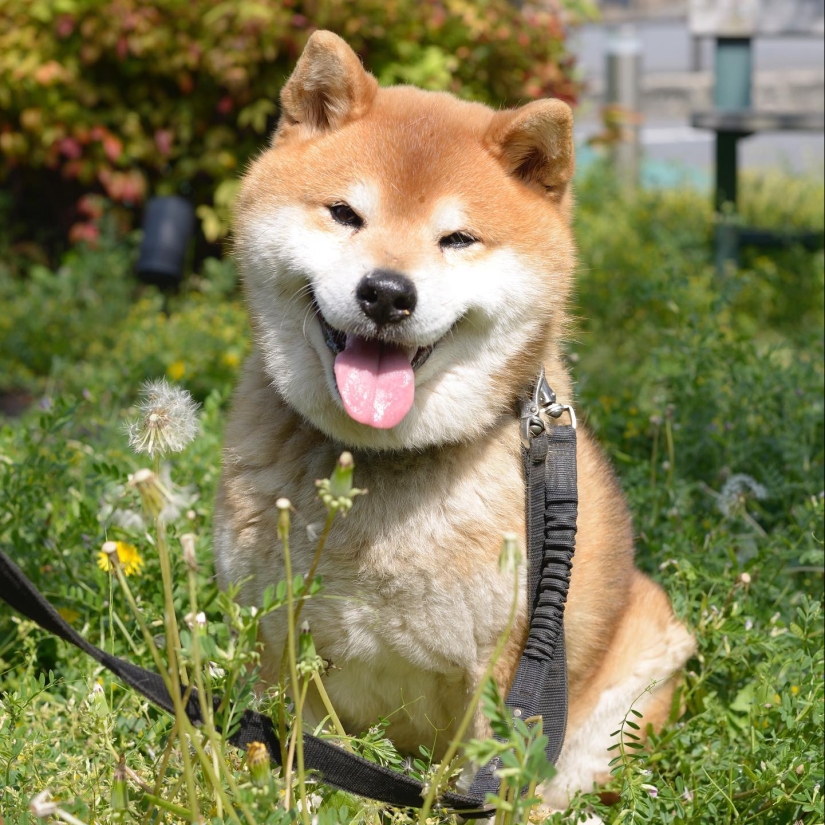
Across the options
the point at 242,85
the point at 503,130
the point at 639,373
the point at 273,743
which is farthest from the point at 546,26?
the point at 273,743

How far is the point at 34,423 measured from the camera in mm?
4082

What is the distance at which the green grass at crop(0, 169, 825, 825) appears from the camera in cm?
217

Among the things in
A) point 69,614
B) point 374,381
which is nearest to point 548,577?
point 374,381

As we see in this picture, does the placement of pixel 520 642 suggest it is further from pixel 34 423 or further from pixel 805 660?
pixel 34 423

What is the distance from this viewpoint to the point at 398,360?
228cm

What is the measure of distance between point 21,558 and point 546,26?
5.77 meters

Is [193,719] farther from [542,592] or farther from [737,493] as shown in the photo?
[737,493]

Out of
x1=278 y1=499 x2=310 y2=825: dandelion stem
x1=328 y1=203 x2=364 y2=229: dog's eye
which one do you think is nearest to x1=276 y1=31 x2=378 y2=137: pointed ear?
x1=328 y1=203 x2=364 y2=229: dog's eye

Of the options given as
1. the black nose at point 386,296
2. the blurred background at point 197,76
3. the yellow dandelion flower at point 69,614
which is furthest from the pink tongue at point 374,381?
the blurred background at point 197,76

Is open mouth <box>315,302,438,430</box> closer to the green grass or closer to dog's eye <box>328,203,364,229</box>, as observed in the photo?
dog's eye <box>328,203,364,229</box>

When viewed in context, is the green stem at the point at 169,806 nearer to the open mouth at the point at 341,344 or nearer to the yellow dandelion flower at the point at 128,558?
the open mouth at the point at 341,344

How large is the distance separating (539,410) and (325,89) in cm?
90

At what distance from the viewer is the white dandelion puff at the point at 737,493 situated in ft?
10.4

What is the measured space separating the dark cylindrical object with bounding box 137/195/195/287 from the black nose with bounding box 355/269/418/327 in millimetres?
4381
